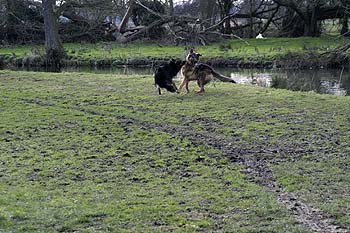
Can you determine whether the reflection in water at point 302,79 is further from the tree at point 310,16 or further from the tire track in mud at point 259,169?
the tree at point 310,16

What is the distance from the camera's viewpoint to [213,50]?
112 feet

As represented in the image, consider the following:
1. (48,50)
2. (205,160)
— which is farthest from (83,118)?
(48,50)

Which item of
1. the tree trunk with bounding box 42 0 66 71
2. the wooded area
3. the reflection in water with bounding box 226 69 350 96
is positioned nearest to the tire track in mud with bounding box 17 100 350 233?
the reflection in water with bounding box 226 69 350 96

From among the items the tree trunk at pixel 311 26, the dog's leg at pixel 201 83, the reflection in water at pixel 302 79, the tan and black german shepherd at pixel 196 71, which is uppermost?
the tree trunk at pixel 311 26

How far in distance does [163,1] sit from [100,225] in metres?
37.8

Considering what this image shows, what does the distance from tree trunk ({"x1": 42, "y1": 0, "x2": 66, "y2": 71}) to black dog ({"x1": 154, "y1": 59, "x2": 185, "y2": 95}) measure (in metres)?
14.4

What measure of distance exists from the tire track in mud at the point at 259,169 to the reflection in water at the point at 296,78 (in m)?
9.13

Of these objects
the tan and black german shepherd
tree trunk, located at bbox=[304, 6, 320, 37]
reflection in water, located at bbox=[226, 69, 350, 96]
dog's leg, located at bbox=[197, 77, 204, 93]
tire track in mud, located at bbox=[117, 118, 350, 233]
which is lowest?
tire track in mud, located at bbox=[117, 118, 350, 233]

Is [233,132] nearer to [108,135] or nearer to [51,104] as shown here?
[108,135]

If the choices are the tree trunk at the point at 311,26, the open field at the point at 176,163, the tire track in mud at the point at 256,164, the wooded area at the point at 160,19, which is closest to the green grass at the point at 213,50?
the wooded area at the point at 160,19

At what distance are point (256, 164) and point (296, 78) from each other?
48.8 feet

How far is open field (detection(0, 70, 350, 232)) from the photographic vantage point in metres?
6.34

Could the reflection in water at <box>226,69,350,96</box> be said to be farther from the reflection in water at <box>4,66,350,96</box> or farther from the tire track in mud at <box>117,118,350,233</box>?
the tire track in mud at <box>117,118,350,233</box>

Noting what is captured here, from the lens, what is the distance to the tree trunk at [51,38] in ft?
97.1
